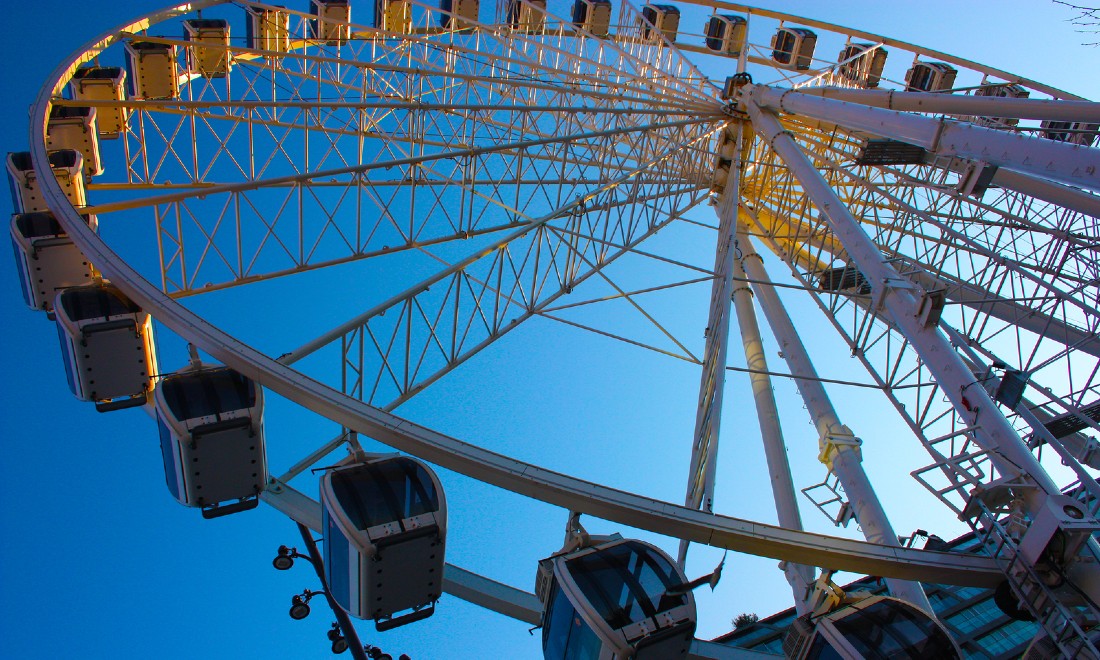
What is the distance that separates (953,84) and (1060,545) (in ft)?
100

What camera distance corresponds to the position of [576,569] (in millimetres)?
8109

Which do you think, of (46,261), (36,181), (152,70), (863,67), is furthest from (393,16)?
(46,261)

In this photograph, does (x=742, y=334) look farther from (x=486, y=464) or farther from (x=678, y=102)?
(x=486, y=464)

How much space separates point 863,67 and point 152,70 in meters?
23.9

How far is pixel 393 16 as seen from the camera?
1104 inches

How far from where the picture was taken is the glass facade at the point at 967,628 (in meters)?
26.9

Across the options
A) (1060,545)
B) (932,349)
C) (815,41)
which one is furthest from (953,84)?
(1060,545)

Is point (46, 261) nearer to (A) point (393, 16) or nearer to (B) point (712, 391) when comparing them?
(B) point (712, 391)

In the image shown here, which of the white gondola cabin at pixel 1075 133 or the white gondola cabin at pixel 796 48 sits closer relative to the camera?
the white gondola cabin at pixel 1075 133

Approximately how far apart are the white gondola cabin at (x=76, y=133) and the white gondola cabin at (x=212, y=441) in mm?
9797

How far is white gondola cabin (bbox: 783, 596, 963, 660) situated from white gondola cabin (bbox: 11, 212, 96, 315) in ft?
35.9

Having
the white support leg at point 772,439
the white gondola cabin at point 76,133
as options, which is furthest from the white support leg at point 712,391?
the white gondola cabin at point 76,133

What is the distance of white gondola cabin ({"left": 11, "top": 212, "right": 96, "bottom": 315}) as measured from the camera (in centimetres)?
1297

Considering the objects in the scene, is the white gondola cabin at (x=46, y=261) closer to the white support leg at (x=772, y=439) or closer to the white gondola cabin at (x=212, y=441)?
the white gondola cabin at (x=212, y=441)
